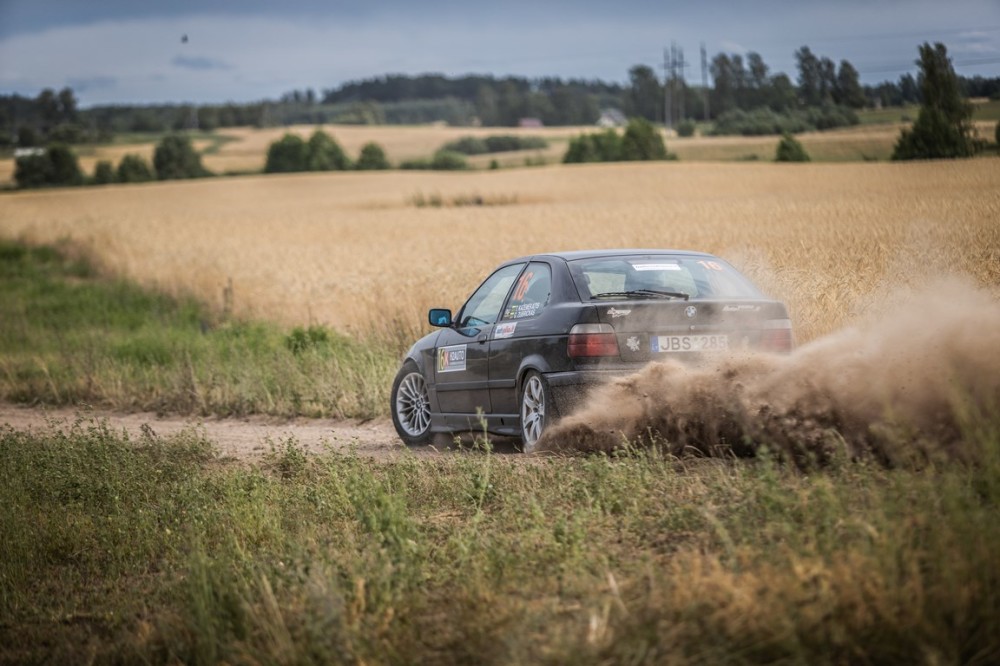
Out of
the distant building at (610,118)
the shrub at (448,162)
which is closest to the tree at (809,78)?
the shrub at (448,162)

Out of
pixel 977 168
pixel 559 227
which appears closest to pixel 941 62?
pixel 977 168

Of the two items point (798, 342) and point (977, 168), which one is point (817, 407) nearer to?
point (798, 342)

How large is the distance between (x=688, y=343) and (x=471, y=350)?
2393 mm

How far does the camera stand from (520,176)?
2712 inches

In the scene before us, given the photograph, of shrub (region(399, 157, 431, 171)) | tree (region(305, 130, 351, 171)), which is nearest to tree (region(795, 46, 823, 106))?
shrub (region(399, 157, 431, 171))

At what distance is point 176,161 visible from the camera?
362 ft

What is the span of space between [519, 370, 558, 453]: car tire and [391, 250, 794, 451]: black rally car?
1 cm

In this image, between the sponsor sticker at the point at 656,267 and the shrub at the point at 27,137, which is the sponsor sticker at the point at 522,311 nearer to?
the sponsor sticker at the point at 656,267

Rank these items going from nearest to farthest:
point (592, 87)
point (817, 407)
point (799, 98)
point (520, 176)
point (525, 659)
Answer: point (525, 659), point (817, 407), point (799, 98), point (520, 176), point (592, 87)

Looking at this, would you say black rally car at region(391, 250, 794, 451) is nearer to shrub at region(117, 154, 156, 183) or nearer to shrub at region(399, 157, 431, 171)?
shrub at region(399, 157, 431, 171)

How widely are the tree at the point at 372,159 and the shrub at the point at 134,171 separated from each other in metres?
19.3

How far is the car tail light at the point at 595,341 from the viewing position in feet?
28.8

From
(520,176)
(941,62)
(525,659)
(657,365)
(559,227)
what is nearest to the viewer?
(525,659)

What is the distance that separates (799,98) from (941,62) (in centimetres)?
530
